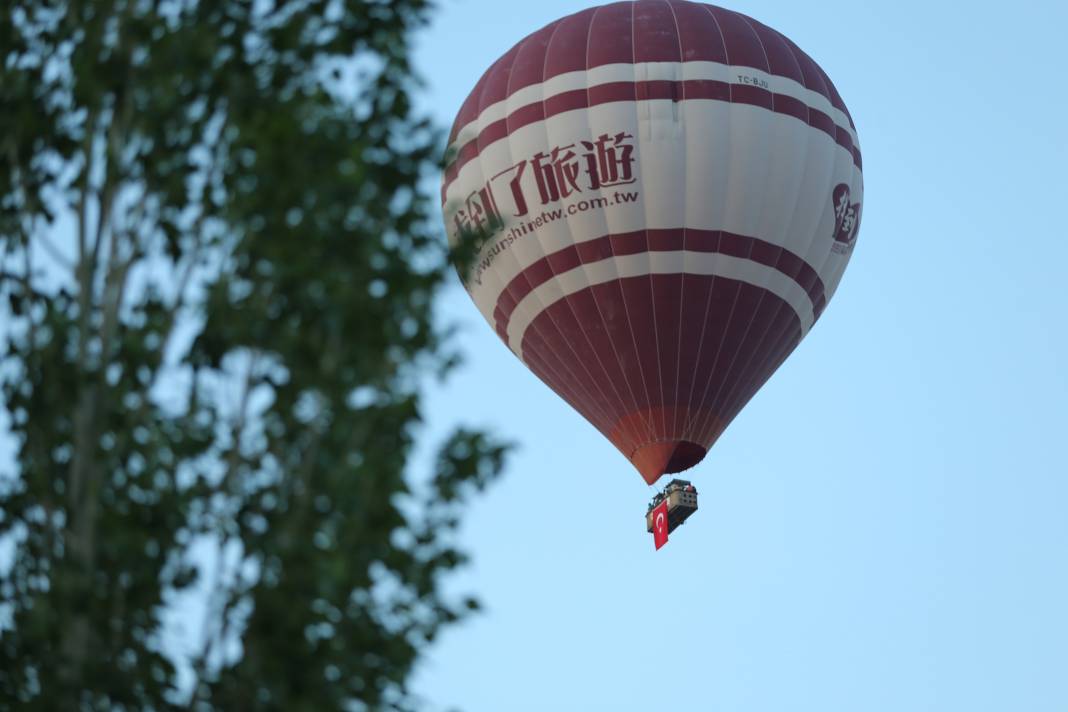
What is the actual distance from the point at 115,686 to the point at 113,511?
113 centimetres

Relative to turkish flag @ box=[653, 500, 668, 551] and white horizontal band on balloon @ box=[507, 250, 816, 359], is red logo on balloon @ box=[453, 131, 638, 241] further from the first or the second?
turkish flag @ box=[653, 500, 668, 551]

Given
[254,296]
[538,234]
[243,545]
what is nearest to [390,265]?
[254,296]

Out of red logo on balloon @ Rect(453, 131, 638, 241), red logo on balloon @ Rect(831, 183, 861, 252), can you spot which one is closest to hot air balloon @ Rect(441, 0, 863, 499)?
red logo on balloon @ Rect(453, 131, 638, 241)

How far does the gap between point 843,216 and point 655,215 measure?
138 inches

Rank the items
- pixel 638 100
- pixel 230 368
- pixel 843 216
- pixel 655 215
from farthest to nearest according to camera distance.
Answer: pixel 843 216 → pixel 638 100 → pixel 655 215 → pixel 230 368

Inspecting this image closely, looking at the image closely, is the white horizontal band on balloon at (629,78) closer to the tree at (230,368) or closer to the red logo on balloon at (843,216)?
the red logo on balloon at (843,216)

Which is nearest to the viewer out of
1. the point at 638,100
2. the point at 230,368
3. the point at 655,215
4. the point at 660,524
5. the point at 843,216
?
the point at 230,368

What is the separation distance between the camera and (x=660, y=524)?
1240 inches

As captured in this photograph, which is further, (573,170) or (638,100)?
(638,100)

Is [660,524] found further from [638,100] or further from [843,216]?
[638,100]

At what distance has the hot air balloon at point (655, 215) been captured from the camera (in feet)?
102

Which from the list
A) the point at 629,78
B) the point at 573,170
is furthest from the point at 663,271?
the point at 629,78

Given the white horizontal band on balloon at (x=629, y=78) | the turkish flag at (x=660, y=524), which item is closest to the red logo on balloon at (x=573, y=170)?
the white horizontal band on balloon at (x=629, y=78)

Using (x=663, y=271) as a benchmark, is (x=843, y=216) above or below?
above
